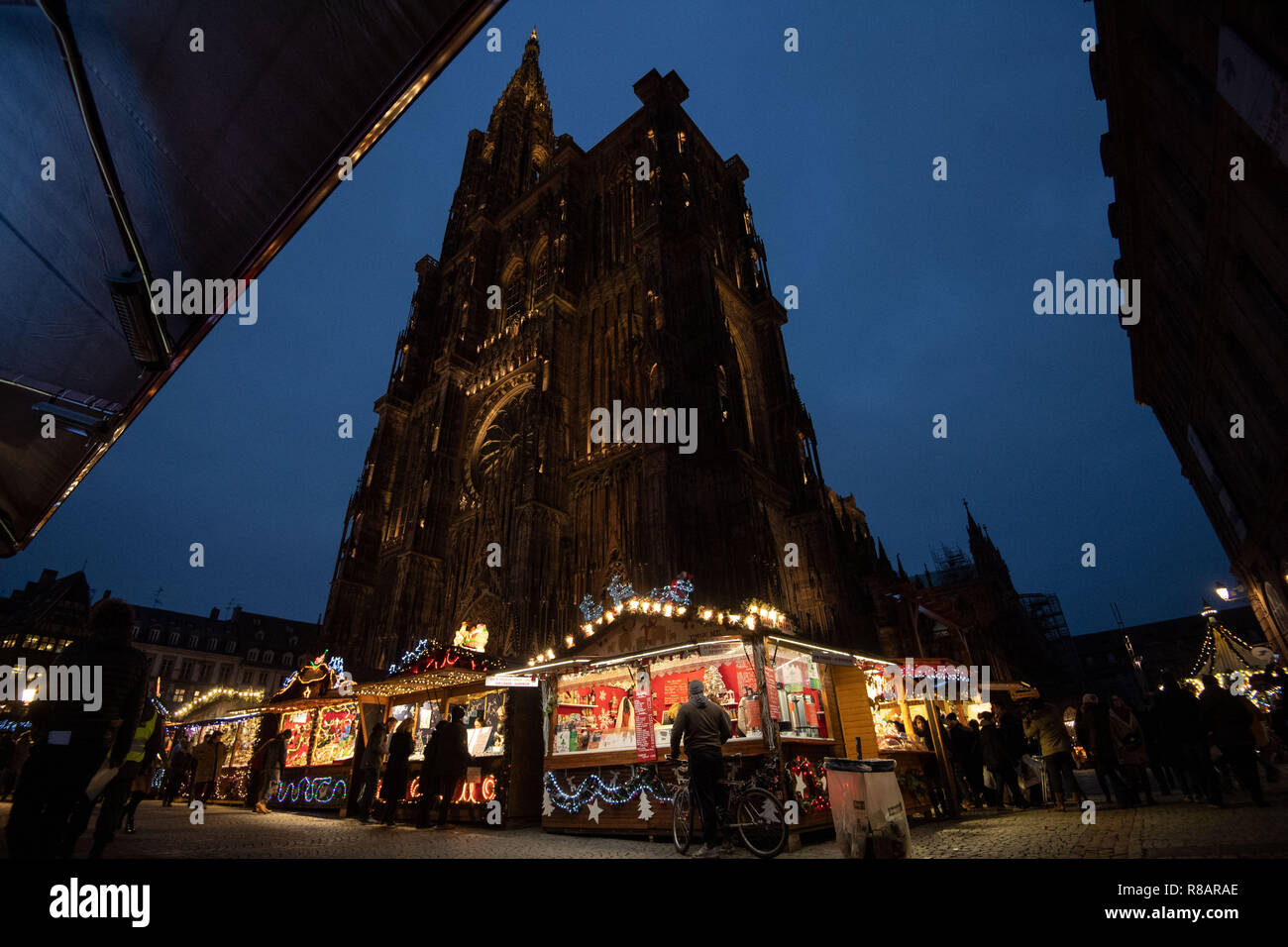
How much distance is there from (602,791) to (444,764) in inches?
123

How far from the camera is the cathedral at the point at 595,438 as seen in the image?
20.3 meters

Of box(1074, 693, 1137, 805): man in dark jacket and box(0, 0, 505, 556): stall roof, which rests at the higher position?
box(0, 0, 505, 556): stall roof

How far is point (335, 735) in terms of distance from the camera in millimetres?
Answer: 13992

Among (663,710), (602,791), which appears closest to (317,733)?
(602,791)

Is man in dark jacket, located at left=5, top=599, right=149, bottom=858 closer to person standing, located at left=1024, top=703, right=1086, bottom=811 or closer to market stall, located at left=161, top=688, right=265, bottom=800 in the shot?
person standing, located at left=1024, top=703, right=1086, bottom=811

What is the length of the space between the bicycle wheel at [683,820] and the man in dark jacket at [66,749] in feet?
19.6

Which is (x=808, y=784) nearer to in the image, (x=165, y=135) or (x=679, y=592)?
(x=679, y=592)

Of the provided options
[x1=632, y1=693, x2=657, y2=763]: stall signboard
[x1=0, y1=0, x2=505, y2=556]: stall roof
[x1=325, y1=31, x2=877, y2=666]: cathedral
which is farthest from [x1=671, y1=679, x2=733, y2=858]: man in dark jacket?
[x1=325, y1=31, x2=877, y2=666]: cathedral

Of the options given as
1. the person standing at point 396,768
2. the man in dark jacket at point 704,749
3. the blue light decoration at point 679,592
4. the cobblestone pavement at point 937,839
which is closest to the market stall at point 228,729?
the cobblestone pavement at point 937,839

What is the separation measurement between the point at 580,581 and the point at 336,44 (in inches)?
782

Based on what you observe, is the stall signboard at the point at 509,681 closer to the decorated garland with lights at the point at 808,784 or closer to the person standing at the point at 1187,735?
the decorated garland with lights at the point at 808,784

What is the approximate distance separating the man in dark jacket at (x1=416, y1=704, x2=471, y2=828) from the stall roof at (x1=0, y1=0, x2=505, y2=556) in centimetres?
841

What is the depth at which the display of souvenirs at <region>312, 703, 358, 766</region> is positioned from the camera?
13555mm
